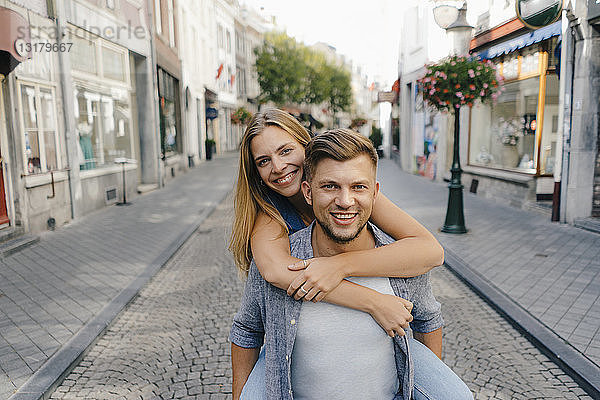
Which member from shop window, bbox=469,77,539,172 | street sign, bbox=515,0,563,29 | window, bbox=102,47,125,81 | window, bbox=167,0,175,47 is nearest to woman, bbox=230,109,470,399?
street sign, bbox=515,0,563,29

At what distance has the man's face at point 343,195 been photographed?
1.61 m

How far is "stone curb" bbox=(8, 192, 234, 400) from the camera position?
3.33 metres

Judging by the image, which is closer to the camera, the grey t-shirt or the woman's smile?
the grey t-shirt

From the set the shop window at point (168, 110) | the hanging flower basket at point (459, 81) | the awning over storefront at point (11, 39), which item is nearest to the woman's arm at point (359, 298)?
the awning over storefront at point (11, 39)

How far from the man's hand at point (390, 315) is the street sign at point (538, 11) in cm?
704

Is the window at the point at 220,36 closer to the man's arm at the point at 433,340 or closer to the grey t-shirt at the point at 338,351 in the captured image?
the man's arm at the point at 433,340

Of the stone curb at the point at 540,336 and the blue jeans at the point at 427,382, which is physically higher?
the blue jeans at the point at 427,382

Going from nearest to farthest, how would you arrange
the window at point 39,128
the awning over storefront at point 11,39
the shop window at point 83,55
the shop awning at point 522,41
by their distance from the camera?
the awning over storefront at point 11,39 → the window at point 39,128 → the shop awning at point 522,41 → the shop window at point 83,55

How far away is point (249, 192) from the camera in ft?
6.65

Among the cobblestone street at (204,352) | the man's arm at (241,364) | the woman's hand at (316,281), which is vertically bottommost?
the cobblestone street at (204,352)

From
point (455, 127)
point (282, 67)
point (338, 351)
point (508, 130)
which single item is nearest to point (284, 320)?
point (338, 351)

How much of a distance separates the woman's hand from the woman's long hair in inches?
15.5

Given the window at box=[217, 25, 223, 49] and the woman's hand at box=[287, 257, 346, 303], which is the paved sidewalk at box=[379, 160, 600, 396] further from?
the window at box=[217, 25, 223, 49]

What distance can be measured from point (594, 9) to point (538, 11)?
43.8 inches
